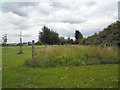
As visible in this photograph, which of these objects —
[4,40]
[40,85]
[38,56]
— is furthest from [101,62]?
[4,40]

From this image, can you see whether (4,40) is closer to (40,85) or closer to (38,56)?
(38,56)

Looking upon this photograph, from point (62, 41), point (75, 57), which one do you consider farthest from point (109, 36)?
point (62, 41)

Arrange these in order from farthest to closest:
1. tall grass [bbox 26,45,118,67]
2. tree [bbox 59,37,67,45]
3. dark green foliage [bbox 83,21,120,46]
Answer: tree [bbox 59,37,67,45]
dark green foliage [bbox 83,21,120,46]
tall grass [bbox 26,45,118,67]

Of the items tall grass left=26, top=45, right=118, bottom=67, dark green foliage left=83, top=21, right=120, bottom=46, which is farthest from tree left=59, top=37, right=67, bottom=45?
tall grass left=26, top=45, right=118, bottom=67

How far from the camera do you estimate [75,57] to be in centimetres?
2034

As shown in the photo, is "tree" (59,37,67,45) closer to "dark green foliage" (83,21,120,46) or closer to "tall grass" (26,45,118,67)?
"dark green foliage" (83,21,120,46)

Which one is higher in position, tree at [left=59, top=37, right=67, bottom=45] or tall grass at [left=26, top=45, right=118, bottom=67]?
tree at [left=59, top=37, right=67, bottom=45]

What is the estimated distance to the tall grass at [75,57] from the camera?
19.0 m

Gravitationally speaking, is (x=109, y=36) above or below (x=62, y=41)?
above

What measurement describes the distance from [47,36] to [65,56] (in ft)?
181

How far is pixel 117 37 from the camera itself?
29062 millimetres

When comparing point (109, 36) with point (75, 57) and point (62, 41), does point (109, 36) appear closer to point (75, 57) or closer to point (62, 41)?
point (75, 57)

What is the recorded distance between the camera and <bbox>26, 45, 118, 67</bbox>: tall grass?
19031 mm

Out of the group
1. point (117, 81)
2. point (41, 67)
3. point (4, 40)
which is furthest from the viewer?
point (4, 40)
